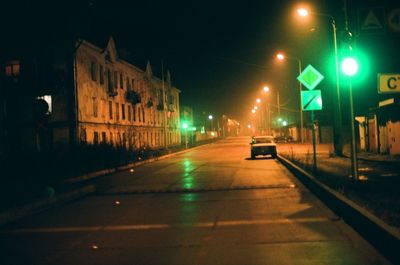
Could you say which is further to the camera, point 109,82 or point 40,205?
Answer: point 109,82

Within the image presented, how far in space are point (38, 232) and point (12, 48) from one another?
104 feet

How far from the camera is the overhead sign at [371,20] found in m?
9.95

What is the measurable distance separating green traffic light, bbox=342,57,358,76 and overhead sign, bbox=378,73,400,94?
81.4 inches

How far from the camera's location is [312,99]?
1738 centimetres

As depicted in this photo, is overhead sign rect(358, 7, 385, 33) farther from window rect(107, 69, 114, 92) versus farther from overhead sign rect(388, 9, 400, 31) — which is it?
window rect(107, 69, 114, 92)

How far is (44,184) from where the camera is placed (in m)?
15.9

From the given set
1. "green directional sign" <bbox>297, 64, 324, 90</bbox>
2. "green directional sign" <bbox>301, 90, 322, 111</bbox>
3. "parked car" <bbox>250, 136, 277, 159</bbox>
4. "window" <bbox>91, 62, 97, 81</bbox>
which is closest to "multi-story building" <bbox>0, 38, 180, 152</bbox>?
"window" <bbox>91, 62, 97, 81</bbox>

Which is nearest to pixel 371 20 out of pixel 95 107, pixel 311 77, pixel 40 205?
pixel 311 77

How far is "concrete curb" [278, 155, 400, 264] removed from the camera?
19.7 feet

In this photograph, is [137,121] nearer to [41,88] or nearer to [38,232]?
[41,88]

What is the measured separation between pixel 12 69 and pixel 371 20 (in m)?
33.0

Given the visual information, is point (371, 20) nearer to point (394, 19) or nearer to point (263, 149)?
point (394, 19)

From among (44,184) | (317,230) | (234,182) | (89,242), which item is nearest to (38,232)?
(89,242)

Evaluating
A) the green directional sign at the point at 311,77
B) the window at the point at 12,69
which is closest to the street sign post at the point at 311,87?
the green directional sign at the point at 311,77
